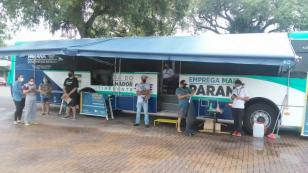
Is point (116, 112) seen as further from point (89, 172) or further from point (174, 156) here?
point (89, 172)

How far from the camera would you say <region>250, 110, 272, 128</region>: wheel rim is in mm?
12016

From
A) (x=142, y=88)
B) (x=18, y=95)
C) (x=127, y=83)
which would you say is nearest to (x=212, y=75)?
(x=142, y=88)

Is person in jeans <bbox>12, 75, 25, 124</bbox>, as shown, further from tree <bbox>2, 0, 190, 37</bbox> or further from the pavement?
tree <bbox>2, 0, 190, 37</bbox>

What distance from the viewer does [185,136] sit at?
11594mm

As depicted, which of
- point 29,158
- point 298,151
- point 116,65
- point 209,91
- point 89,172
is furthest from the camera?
point 116,65

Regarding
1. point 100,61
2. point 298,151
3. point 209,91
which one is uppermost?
point 100,61

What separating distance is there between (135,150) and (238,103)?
378cm

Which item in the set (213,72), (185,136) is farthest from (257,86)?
(185,136)

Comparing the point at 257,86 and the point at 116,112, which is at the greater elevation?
the point at 257,86

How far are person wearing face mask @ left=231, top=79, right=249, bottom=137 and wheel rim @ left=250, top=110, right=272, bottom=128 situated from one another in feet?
1.53

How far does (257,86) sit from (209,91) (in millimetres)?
1491

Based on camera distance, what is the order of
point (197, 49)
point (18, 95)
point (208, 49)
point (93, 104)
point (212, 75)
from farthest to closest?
point (93, 104) < point (18, 95) < point (212, 75) < point (197, 49) < point (208, 49)

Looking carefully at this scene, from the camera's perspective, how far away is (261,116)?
12.1 meters

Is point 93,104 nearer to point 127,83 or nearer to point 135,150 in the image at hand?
point 127,83
